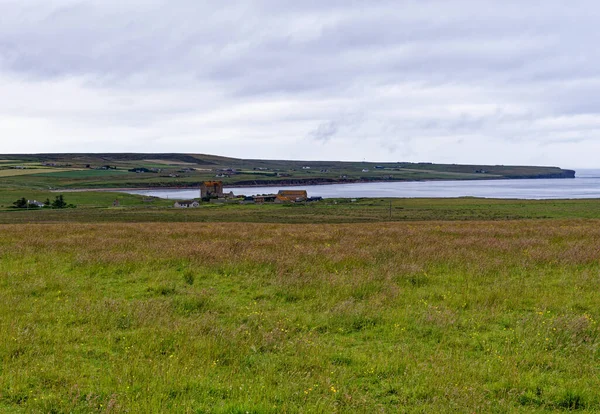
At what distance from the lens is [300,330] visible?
29.7 ft

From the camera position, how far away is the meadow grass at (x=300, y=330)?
6.33 m

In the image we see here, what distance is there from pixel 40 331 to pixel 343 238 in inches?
533

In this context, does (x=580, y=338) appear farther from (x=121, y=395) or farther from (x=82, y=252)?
(x=82, y=252)

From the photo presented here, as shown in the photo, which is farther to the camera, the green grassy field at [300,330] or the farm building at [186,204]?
the farm building at [186,204]

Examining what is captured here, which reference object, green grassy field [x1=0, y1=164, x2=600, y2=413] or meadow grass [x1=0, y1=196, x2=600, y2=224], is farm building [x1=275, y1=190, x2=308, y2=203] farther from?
green grassy field [x1=0, y1=164, x2=600, y2=413]

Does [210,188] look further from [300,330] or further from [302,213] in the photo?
[300,330]

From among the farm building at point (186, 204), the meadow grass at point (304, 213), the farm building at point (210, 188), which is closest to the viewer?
the meadow grass at point (304, 213)

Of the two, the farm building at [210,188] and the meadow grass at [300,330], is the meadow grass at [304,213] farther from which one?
the meadow grass at [300,330]

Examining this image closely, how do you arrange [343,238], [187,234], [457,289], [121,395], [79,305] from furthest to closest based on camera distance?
[187,234] → [343,238] → [457,289] → [79,305] → [121,395]

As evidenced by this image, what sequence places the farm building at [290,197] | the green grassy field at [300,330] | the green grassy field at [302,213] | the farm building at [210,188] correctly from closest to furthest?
1. the green grassy field at [300,330]
2. the green grassy field at [302,213]
3. the farm building at [290,197]
4. the farm building at [210,188]

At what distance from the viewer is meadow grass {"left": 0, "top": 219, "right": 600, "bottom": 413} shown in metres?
6.33

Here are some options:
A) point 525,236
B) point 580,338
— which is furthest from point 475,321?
point 525,236

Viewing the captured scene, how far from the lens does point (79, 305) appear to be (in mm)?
10328

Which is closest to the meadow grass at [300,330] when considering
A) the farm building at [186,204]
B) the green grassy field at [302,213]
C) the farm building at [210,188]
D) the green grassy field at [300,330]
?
the green grassy field at [300,330]
